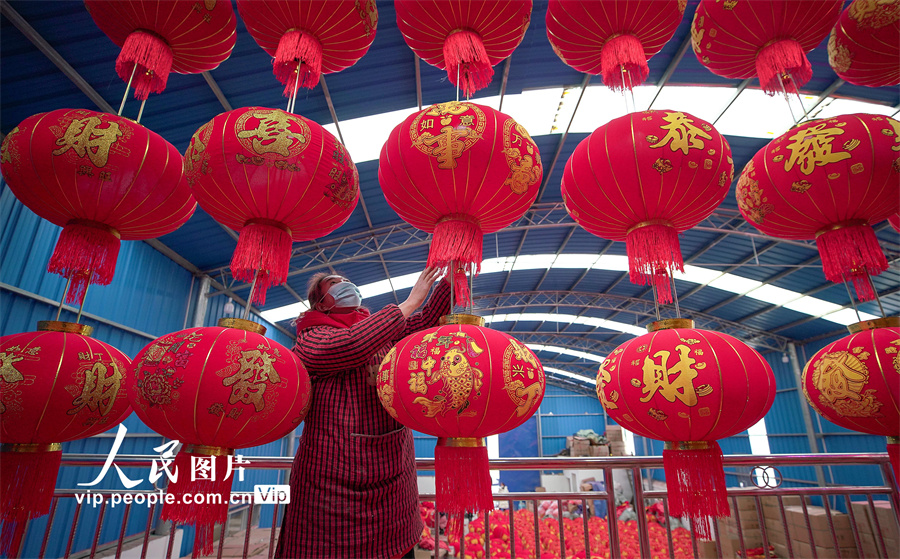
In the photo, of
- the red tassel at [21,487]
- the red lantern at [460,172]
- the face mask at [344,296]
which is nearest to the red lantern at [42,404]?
the red tassel at [21,487]

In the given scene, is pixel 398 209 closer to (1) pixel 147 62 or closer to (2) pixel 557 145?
(1) pixel 147 62

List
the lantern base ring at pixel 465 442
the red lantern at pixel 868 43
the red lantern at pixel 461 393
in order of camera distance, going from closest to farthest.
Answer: the red lantern at pixel 461 393, the lantern base ring at pixel 465 442, the red lantern at pixel 868 43

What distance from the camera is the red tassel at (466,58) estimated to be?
1.46 meters

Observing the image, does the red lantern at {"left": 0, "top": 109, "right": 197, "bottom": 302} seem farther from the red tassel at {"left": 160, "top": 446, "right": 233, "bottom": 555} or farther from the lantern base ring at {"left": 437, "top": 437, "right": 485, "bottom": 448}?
the lantern base ring at {"left": 437, "top": 437, "right": 485, "bottom": 448}

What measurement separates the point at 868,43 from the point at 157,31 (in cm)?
251

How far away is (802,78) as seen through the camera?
60.0 inches

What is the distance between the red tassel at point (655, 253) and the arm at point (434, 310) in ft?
1.81

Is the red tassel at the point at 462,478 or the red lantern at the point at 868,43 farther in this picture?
the red lantern at the point at 868,43

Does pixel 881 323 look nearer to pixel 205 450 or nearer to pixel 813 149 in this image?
pixel 813 149

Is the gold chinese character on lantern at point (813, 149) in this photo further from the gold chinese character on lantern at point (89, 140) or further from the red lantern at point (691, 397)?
the gold chinese character on lantern at point (89, 140)

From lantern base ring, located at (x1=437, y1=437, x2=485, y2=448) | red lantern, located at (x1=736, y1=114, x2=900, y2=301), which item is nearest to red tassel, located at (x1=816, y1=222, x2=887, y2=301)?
red lantern, located at (x1=736, y1=114, x2=900, y2=301)

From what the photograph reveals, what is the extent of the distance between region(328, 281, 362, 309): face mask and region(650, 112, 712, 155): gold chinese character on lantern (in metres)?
1.00

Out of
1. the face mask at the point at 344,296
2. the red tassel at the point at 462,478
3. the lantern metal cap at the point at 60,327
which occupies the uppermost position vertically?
the face mask at the point at 344,296

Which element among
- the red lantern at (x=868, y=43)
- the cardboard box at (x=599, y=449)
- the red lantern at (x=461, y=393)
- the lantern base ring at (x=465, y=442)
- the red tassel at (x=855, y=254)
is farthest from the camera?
the cardboard box at (x=599, y=449)
